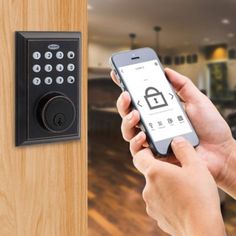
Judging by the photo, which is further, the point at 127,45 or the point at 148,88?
the point at 127,45

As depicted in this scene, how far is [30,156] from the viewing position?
32 cm

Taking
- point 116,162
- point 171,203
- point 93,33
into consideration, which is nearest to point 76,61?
point 171,203

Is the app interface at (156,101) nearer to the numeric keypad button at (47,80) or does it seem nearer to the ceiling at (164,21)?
the numeric keypad button at (47,80)

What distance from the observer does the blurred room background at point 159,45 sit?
4.07m

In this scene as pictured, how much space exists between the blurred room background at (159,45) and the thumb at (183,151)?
3180mm

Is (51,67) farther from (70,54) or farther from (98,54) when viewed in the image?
(98,54)

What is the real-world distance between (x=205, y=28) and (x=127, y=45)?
3.05ft

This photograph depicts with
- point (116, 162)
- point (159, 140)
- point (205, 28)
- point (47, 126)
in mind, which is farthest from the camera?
point (205, 28)

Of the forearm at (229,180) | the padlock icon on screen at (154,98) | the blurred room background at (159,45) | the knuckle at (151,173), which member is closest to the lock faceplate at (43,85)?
the knuckle at (151,173)

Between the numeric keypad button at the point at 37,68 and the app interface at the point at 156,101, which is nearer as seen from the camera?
the numeric keypad button at the point at 37,68

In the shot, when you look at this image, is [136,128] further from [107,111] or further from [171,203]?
[107,111]

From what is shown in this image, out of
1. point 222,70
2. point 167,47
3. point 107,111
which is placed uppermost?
point 167,47

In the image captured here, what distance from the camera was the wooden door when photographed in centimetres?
30

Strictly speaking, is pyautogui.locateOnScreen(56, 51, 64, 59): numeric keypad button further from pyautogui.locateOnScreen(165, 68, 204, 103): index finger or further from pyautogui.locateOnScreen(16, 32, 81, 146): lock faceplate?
pyautogui.locateOnScreen(165, 68, 204, 103): index finger
